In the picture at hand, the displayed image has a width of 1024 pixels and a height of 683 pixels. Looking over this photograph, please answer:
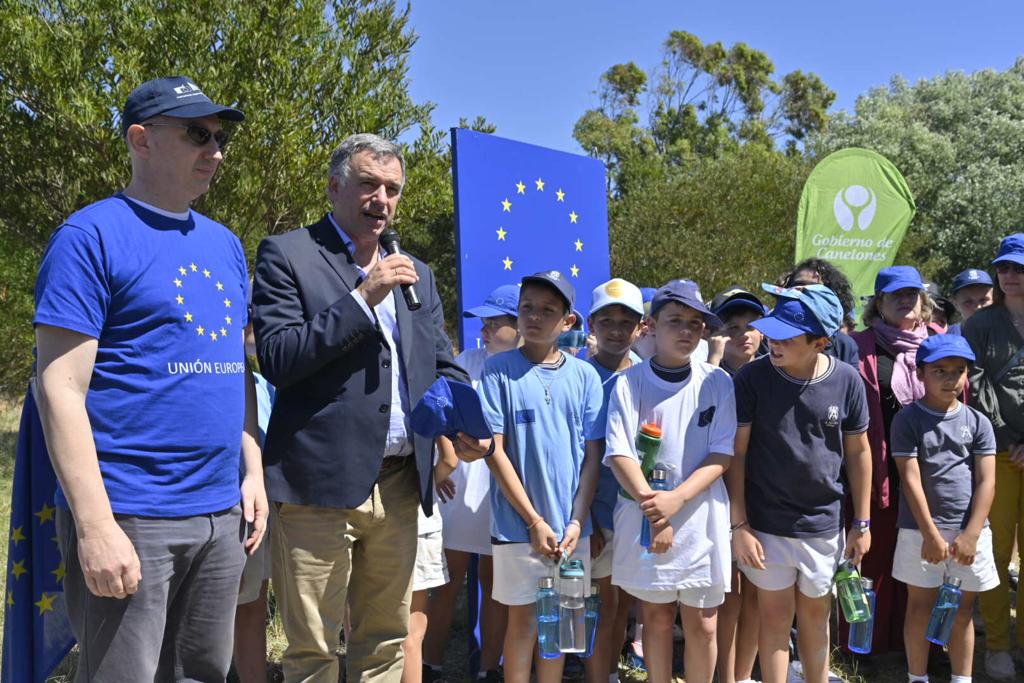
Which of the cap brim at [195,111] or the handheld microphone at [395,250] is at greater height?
the cap brim at [195,111]

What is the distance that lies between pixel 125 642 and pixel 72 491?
421mm

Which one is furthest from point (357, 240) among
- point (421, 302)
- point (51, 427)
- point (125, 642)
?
point (125, 642)

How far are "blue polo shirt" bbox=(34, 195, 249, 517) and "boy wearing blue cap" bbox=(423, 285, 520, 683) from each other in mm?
1767

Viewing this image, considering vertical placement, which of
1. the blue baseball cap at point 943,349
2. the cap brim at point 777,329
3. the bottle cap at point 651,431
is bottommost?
the bottle cap at point 651,431

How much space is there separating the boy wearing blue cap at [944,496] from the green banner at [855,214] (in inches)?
173

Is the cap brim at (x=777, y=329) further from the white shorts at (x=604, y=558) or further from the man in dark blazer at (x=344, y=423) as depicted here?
the man in dark blazer at (x=344, y=423)

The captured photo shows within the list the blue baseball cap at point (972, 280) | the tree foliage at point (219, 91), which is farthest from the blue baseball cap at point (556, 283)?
the tree foliage at point (219, 91)

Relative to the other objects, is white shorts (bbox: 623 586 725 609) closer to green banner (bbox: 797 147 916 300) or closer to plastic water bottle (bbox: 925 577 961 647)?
plastic water bottle (bbox: 925 577 961 647)

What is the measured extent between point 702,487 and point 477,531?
3.88 ft

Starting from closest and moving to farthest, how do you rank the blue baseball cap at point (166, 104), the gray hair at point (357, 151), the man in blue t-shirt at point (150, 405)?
the man in blue t-shirt at point (150, 405) → the blue baseball cap at point (166, 104) → the gray hair at point (357, 151)

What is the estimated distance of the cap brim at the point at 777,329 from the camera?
3.47 metres

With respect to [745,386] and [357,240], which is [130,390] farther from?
[745,386]

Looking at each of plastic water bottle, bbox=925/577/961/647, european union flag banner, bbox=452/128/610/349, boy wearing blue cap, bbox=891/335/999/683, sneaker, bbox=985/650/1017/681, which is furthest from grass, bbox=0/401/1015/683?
european union flag banner, bbox=452/128/610/349

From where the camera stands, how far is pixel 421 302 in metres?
2.85
